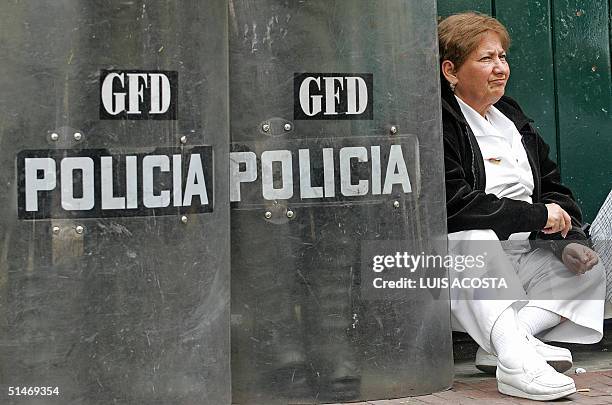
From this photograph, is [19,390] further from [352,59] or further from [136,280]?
[352,59]

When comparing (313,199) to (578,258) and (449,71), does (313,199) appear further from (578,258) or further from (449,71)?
(578,258)

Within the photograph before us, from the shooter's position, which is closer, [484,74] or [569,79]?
[484,74]

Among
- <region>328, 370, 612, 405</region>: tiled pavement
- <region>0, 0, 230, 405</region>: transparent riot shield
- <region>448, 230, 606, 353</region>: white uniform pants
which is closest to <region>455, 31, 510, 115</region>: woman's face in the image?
<region>448, 230, 606, 353</region>: white uniform pants

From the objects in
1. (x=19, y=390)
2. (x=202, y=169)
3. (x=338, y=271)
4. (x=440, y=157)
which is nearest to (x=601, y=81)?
(x=440, y=157)

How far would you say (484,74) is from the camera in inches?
176

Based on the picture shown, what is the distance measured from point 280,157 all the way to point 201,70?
396 mm

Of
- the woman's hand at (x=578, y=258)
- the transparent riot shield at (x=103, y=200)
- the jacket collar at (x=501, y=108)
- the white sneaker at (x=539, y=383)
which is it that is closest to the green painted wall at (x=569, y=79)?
the jacket collar at (x=501, y=108)

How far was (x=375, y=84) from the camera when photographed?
3924 mm

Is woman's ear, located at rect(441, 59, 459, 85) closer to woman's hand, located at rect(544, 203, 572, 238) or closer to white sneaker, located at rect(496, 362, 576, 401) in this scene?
woman's hand, located at rect(544, 203, 572, 238)

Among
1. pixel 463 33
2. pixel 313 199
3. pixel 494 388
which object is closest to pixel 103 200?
pixel 313 199

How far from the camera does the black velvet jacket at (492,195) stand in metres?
4.22

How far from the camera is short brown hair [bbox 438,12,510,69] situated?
14.8 ft

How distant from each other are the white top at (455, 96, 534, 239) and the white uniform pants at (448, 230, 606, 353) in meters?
0.15

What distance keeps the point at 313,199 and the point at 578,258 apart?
3.90 ft
